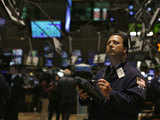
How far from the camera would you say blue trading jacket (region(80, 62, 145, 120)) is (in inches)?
82.1

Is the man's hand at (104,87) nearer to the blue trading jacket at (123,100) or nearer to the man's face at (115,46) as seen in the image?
the blue trading jacket at (123,100)

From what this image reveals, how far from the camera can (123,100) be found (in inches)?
82.0

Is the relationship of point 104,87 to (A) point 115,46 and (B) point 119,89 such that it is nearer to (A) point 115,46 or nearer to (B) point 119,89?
(B) point 119,89

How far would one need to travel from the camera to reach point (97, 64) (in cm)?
690

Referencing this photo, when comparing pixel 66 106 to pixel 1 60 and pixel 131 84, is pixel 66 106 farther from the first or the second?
pixel 131 84

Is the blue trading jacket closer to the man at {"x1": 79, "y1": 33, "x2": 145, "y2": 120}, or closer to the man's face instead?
the man at {"x1": 79, "y1": 33, "x2": 145, "y2": 120}

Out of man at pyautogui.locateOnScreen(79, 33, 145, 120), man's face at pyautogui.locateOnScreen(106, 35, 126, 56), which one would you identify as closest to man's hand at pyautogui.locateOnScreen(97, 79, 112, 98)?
man at pyautogui.locateOnScreen(79, 33, 145, 120)

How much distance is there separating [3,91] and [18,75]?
90cm

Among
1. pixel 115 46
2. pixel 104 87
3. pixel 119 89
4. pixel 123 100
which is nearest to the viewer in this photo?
pixel 104 87

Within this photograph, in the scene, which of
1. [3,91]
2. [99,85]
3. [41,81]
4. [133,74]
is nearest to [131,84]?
[133,74]

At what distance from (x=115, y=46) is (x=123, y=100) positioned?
0.50 meters

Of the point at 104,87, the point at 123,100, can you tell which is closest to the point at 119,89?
the point at 123,100

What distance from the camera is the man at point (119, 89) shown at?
2059 millimetres

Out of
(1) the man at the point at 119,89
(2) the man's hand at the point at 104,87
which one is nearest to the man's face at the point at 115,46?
(1) the man at the point at 119,89
